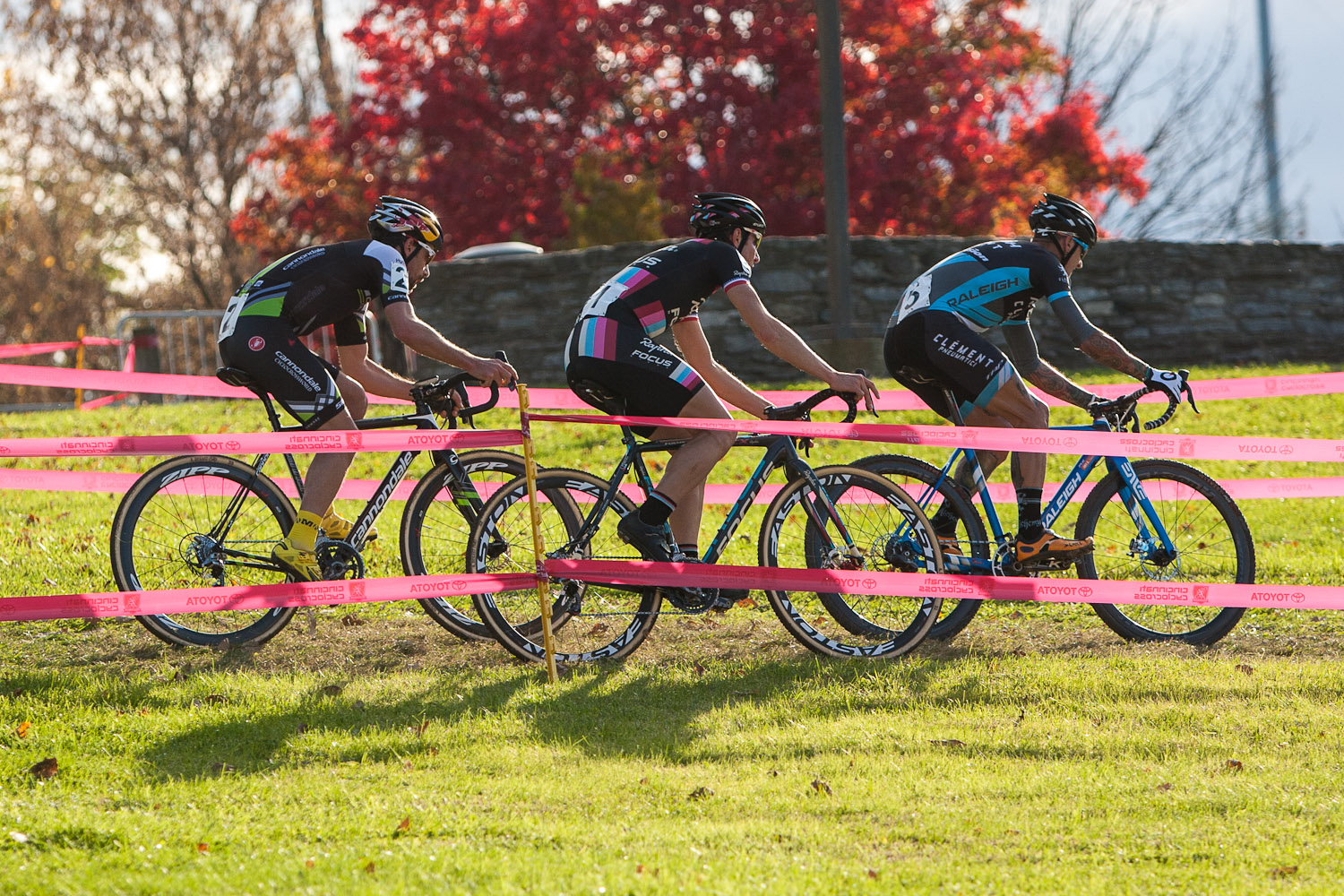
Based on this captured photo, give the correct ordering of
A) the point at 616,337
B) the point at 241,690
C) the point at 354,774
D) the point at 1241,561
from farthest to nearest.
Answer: the point at 1241,561
the point at 616,337
the point at 241,690
the point at 354,774

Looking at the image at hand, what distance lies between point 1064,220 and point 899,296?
26.4 feet

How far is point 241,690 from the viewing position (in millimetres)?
5559

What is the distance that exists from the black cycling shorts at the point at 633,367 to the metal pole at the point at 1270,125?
19052mm

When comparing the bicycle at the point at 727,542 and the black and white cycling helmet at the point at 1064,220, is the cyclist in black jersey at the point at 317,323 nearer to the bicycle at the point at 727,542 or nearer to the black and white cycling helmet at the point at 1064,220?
the bicycle at the point at 727,542

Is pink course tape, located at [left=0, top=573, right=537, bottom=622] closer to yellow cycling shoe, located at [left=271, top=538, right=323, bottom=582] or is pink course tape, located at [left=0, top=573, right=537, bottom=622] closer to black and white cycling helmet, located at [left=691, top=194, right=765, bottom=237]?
yellow cycling shoe, located at [left=271, top=538, right=323, bottom=582]

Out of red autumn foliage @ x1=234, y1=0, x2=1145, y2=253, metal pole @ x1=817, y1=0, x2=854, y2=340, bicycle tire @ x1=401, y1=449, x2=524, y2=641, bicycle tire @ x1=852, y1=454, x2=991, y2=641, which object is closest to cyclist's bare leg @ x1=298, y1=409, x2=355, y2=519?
bicycle tire @ x1=401, y1=449, x2=524, y2=641

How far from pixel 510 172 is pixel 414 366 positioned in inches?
158

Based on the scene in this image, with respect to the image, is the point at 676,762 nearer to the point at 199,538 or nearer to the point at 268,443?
the point at 268,443

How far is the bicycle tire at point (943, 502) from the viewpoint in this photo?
6.39 m

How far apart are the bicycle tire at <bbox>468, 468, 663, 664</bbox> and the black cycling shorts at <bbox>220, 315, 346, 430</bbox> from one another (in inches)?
34.7

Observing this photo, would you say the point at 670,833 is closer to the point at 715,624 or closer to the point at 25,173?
the point at 715,624

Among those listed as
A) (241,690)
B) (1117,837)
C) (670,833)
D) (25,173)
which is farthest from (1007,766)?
(25,173)

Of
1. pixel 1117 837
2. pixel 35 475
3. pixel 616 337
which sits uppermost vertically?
pixel 616 337

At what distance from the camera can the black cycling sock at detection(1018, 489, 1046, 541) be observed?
21.1ft
